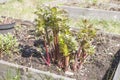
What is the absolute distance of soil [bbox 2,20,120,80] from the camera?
405 centimetres

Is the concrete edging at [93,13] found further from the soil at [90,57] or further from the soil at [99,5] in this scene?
the soil at [90,57]

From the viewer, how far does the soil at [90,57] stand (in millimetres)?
4055

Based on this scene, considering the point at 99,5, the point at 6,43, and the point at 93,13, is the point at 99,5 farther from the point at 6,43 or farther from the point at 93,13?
the point at 6,43

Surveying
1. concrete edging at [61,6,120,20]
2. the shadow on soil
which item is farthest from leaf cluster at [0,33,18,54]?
concrete edging at [61,6,120,20]

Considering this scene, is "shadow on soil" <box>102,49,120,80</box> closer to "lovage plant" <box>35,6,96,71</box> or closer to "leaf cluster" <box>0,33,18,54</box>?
"lovage plant" <box>35,6,96,71</box>

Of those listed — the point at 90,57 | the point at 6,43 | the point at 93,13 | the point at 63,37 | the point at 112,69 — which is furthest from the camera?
the point at 93,13

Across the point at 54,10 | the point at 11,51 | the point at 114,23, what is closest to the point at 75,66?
the point at 54,10

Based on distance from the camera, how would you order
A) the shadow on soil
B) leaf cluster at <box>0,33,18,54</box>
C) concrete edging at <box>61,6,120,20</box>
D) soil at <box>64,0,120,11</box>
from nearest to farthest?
the shadow on soil < leaf cluster at <box>0,33,18,54</box> < concrete edging at <box>61,6,120,20</box> < soil at <box>64,0,120,11</box>

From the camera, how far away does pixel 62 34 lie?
3.93 metres

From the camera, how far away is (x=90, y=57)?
4.51m

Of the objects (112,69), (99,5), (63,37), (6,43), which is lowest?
(99,5)

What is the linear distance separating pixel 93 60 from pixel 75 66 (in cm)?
52

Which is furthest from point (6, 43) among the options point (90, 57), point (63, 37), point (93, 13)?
point (93, 13)

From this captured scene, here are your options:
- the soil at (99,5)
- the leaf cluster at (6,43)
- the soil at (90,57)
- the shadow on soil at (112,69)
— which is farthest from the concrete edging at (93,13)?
the leaf cluster at (6,43)
